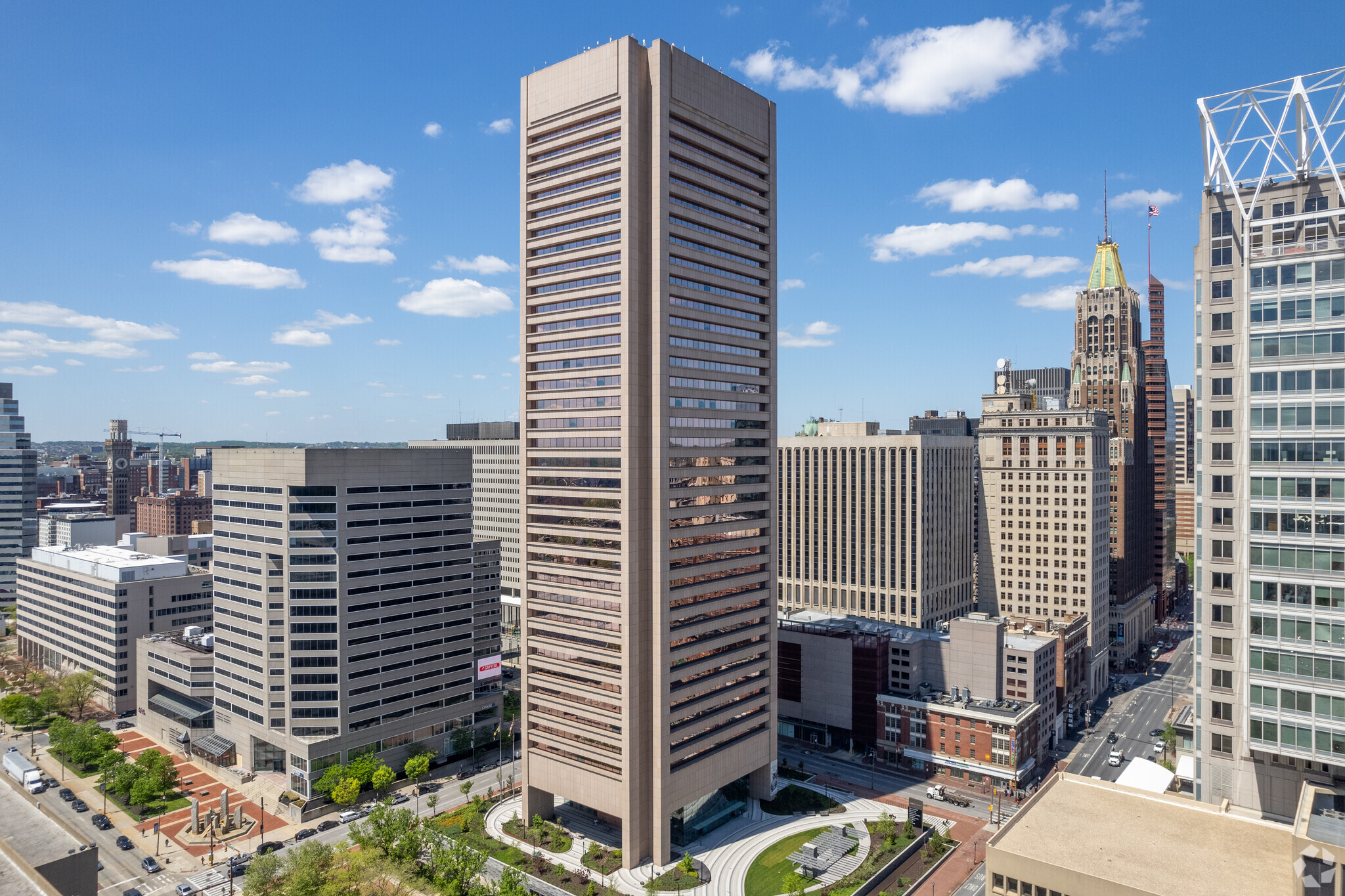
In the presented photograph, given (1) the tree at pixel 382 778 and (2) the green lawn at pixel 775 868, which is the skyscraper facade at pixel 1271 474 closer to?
(2) the green lawn at pixel 775 868

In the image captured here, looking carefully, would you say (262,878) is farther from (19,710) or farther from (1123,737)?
(1123,737)

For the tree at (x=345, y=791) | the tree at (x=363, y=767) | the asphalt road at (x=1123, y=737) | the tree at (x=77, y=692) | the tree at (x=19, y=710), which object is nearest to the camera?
the tree at (x=345, y=791)

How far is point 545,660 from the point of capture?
117 meters

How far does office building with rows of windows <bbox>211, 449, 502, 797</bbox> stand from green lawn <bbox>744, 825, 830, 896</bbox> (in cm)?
6199

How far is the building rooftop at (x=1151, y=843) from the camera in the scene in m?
65.8

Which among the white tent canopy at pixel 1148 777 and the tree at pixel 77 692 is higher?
the white tent canopy at pixel 1148 777

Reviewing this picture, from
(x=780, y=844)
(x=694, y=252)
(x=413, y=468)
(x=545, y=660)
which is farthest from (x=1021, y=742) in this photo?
(x=413, y=468)

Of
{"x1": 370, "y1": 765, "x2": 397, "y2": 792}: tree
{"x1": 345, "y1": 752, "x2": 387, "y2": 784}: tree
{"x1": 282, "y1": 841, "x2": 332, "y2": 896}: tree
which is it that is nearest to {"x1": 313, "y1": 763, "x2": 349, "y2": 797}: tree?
{"x1": 345, "y1": 752, "x2": 387, "y2": 784}: tree

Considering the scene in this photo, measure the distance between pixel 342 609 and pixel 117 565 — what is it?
278ft

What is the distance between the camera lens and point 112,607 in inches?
6914

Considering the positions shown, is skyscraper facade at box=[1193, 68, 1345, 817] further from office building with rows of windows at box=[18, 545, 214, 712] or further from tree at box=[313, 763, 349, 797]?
office building with rows of windows at box=[18, 545, 214, 712]

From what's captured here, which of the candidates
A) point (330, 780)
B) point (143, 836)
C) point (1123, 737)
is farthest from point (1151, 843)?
point (143, 836)

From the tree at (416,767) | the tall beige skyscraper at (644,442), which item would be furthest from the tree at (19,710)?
the tall beige skyscraper at (644,442)

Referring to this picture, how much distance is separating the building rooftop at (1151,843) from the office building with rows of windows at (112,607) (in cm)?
17539
